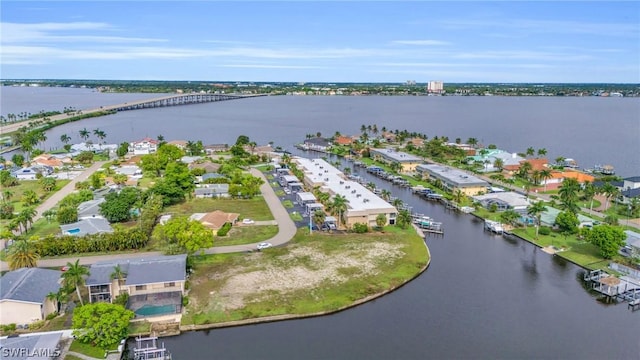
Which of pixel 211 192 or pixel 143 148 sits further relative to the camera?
pixel 143 148

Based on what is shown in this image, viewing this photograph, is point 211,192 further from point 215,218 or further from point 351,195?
point 351,195

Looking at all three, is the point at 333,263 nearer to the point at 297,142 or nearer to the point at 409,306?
the point at 409,306

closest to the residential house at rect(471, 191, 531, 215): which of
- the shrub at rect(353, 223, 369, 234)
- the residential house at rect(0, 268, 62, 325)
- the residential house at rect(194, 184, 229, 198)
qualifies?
the shrub at rect(353, 223, 369, 234)

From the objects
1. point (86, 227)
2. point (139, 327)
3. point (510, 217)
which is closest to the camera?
point (139, 327)

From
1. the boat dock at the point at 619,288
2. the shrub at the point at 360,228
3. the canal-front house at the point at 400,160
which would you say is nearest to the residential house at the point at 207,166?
the canal-front house at the point at 400,160

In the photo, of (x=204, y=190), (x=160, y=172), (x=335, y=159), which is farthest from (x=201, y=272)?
(x=335, y=159)

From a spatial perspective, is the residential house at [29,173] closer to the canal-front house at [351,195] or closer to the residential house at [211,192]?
the residential house at [211,192]

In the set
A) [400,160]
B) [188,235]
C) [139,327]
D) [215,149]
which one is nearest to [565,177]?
[400,160]
